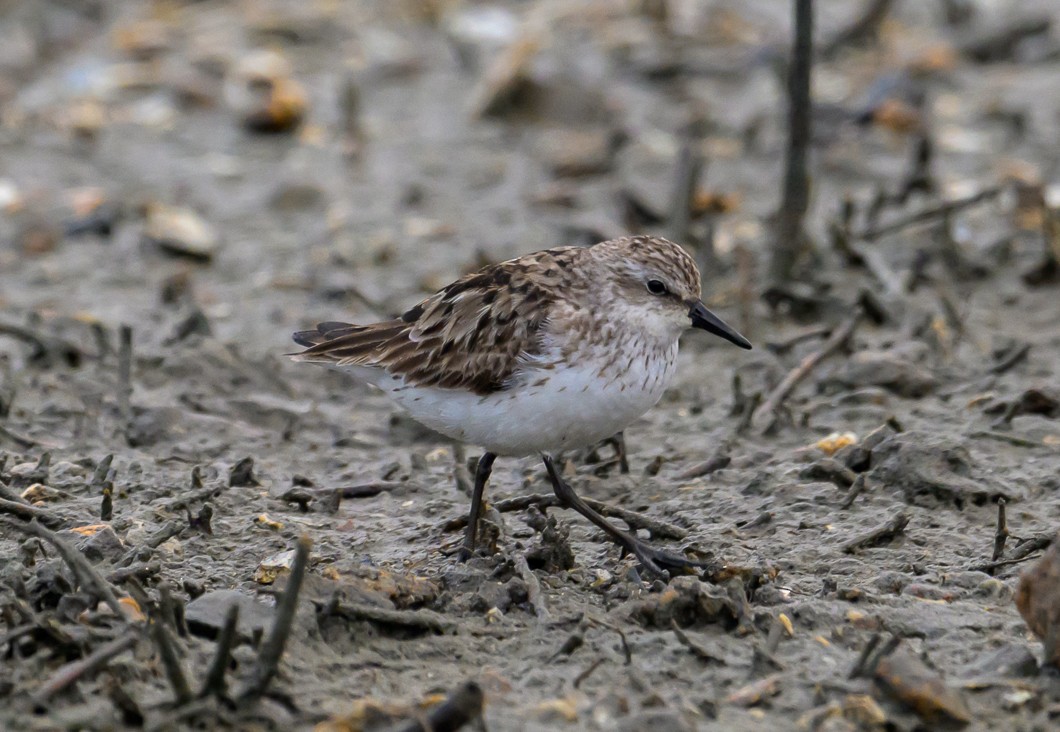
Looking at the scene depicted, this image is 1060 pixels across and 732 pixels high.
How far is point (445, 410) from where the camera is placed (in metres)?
5.05

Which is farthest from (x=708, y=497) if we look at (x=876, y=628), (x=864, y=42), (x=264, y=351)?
(x=864, y=42)

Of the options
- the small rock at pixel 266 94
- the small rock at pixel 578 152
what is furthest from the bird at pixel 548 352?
the small rock at pixel 266 94

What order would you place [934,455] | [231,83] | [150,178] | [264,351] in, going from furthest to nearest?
[231,83]
[150,178]
[264,351]
[934,455]

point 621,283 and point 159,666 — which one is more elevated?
point 621,283

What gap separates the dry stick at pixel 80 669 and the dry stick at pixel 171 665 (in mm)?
163

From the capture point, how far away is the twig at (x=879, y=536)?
4934mm

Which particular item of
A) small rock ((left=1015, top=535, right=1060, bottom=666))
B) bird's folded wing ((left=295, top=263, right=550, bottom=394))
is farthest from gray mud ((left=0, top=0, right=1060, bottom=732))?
bird's folded wing ((left=295, top=263, right=550, bottom=394))

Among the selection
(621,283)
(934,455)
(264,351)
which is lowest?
(264,351)

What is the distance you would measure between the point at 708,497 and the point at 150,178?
18.5 feet

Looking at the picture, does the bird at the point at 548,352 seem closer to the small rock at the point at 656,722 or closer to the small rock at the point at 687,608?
the small rock at the point at 687,608

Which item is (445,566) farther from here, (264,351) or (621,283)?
(264,351)

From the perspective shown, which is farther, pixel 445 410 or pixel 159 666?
pixel 445 410

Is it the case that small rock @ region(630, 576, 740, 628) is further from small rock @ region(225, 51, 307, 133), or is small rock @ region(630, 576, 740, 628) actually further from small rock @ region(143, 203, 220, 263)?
small rock @ region(225, 51, 307, 133)

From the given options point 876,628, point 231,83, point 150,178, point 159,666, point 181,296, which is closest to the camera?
point 159,666
